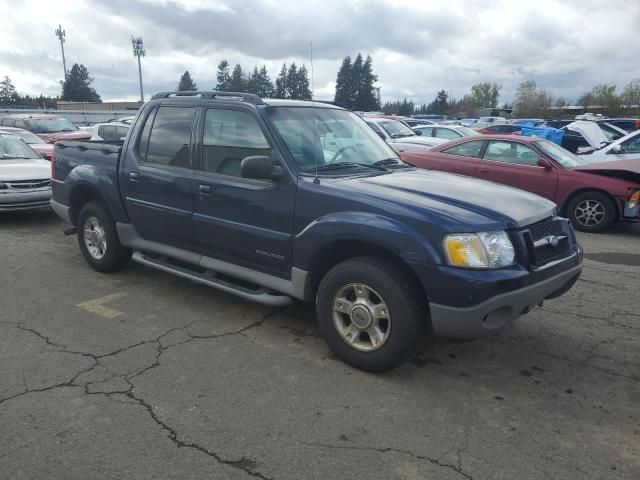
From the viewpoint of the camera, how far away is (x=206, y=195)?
447 cm

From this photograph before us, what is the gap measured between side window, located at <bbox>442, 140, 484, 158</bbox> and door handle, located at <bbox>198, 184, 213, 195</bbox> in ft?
21.5

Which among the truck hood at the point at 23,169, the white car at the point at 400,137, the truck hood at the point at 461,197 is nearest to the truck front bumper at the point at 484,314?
the truck hood at the point at 461,197

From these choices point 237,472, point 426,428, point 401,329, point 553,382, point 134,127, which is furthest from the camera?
point 134,127

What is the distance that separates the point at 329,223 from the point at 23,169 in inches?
276

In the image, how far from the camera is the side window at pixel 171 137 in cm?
475

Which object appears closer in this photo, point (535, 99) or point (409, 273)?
point (409, 273)

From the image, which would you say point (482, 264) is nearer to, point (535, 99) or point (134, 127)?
point (134, 127)

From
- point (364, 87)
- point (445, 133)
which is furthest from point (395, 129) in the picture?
point (364, 87)

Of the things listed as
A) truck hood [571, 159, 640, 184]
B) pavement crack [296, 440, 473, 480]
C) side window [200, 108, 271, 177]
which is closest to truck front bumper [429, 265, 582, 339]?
pavement crack [296, 440, 473, 480]

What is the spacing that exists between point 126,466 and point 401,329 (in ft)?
5.71

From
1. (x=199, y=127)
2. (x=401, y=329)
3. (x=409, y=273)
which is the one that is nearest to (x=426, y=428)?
(x=401, y=329)

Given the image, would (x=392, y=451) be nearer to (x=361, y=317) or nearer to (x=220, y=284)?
(x=361, y=317)

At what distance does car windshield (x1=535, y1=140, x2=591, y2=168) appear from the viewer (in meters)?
9.06

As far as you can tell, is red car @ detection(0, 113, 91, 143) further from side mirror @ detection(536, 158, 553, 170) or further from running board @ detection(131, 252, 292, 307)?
side mirror @ detection(536, 158, 553, 170)
